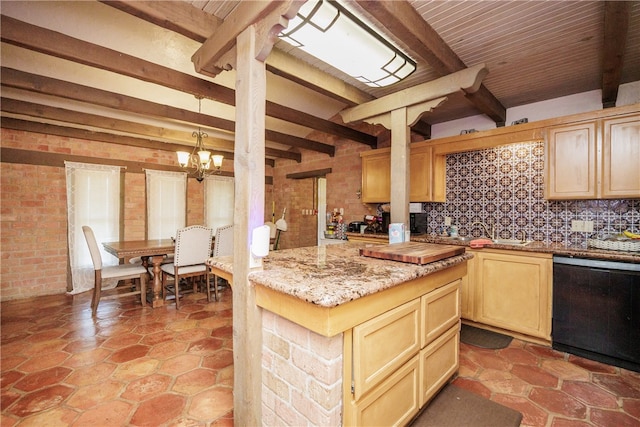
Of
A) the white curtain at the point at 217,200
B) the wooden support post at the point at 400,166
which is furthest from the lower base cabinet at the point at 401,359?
the white curtain at the point at 217,200

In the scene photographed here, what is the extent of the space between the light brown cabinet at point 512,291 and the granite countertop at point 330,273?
1.17 meters

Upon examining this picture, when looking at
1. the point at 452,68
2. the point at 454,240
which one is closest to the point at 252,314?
the point at 452,68

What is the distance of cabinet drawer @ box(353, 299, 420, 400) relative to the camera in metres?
1.21

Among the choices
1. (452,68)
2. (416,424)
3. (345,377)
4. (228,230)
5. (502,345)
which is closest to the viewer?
(345,377)

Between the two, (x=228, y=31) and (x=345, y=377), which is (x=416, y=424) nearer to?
(x=345, y=377)

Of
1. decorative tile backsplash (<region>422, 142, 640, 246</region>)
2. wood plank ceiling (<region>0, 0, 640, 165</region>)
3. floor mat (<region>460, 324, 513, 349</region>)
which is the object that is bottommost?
floor mat (<region>460, 324, 513, 349</region>)

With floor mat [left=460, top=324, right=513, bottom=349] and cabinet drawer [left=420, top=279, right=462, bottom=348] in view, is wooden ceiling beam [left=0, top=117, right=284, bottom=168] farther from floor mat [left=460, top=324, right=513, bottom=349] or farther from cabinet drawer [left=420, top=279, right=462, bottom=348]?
floor mat [left=460, top=324, right=513, bottom=349]

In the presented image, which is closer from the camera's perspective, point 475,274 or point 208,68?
point 208,68

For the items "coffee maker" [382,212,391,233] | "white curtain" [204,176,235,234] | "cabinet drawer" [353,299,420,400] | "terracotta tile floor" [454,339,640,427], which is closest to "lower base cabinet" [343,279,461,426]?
"cabinet drawer" [353,299,420,400]

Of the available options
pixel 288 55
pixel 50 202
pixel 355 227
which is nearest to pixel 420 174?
pixel 355 227

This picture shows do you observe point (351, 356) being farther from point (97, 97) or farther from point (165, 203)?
point (165, 203)

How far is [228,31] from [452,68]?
72.4 inches

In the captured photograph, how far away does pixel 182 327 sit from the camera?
3.01m

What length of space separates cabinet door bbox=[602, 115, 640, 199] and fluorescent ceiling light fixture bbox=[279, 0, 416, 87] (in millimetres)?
1954
